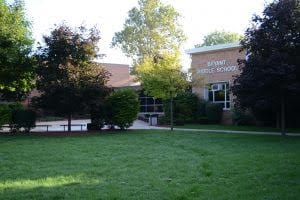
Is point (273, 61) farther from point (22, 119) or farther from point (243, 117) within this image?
point (22, 119)

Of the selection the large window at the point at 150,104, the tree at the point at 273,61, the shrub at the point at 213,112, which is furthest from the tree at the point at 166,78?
the large window at the point at 150,104

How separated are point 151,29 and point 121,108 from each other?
88.3 ft


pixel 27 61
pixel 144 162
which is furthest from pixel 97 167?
pixel 27 61

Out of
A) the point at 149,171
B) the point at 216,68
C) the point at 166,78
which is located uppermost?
the point at 216,68

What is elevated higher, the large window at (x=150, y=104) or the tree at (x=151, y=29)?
the tree at (x=151, y=29)

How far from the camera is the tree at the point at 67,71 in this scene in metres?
23.2

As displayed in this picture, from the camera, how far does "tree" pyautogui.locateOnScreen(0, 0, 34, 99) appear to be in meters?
23.8

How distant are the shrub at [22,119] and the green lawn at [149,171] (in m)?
6.77

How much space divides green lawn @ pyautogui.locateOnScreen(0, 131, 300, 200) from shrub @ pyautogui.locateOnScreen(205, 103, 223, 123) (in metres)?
16.2

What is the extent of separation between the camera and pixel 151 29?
5072 cm

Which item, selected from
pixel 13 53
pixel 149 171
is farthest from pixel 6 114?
pixel 149 171

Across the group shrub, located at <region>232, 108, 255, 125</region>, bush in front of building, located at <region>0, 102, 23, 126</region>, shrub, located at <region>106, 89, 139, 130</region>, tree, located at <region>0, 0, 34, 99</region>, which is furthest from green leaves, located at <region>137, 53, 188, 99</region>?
bush in front of building, located at <region>0, 102, 23, 126</region>

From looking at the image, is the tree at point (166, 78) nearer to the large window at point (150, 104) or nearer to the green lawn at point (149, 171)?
the green lawn at point (149, 171)

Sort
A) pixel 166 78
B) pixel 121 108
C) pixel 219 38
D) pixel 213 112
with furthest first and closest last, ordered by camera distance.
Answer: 1. pixel 219 38
2. pixel 213 112
3. pixel 166 78
4. pixel 121 108
